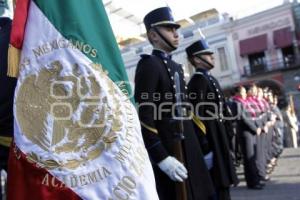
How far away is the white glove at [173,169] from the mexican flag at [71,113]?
2.74 ft

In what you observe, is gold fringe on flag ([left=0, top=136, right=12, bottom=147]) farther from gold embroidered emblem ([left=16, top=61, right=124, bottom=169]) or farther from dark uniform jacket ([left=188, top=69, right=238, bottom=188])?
dark uniform jacket ([left=188, top=69, right=238, bottom=188])

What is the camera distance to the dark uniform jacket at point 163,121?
297 centimetres

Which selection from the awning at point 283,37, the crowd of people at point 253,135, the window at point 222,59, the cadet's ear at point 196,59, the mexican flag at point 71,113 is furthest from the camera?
the window at point 222,59

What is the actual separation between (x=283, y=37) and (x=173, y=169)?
3131cm

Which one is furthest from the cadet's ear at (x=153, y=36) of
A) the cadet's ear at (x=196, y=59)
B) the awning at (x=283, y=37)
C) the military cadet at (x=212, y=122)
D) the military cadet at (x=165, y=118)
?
the awning at (x=283, y=37)

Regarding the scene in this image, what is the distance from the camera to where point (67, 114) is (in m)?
1.93

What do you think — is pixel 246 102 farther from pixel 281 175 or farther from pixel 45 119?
pixel 45 119

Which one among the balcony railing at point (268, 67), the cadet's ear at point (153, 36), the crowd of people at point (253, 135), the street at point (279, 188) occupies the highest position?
the balcony railing at point (268, 67)

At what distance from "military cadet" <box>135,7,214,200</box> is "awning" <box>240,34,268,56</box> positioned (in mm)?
30975

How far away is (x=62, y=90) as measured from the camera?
196 centimetres

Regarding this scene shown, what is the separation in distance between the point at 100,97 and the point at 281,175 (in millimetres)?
6925

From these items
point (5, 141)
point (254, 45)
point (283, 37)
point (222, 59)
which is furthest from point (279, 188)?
point (222, 59)

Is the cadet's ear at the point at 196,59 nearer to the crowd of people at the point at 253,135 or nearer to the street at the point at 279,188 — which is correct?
the street at the point at 279,188

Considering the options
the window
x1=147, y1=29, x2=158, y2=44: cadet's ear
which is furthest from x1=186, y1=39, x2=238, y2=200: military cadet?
the window
